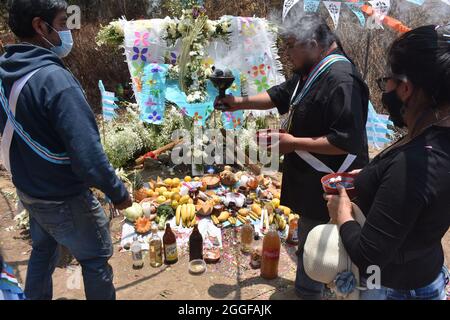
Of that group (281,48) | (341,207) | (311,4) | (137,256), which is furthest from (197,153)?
(281,48)

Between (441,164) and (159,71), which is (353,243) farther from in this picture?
(159,71)

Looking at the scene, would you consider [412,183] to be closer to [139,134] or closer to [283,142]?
[283,142]

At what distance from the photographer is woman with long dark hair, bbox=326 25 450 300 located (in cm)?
123

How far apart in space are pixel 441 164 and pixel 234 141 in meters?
4.78

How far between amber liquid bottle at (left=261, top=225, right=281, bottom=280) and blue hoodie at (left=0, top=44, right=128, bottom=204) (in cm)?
167

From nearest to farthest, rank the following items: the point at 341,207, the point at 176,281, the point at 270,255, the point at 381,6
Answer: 1. the point at 341,207
2. the point at 270,255
3. the point at 176,281
4. the point at 381,6

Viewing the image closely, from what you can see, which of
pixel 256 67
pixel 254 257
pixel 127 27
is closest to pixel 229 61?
pixel 256 67

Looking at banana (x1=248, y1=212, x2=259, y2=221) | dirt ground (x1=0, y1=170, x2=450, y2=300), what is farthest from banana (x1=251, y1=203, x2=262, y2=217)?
dirt ground (x1=0, y1=170, x2=450, y2=300)

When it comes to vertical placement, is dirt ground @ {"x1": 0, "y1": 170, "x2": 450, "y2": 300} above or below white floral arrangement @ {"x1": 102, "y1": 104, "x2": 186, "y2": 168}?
below

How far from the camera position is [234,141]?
19.6ft

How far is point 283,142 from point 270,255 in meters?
1.43

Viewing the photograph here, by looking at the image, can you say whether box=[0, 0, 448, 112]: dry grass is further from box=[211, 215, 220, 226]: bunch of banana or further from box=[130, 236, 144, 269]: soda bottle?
box=[130, 236, 144, 269]: soda bottle

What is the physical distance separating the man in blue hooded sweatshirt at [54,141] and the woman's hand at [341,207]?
134 cm

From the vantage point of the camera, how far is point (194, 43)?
5383 mm
